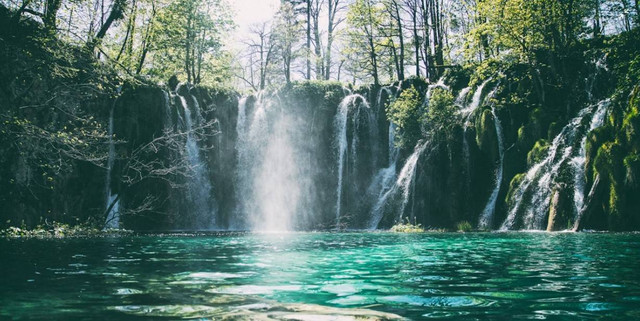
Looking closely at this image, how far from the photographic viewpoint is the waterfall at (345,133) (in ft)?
96.0

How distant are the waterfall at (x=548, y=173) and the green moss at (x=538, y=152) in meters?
0.16

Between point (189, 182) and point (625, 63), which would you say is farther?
point (189, 182)

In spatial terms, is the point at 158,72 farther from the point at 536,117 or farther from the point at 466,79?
the point at 536,117

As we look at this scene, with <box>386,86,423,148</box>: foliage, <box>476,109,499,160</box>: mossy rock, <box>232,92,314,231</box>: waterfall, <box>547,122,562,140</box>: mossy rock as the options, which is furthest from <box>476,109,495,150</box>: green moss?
<box>232,92,314,231</box>: waterfall

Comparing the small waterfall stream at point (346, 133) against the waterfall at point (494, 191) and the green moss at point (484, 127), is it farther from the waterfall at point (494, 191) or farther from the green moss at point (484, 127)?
the waterfall at point (494, 191)

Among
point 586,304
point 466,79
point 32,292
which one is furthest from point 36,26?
point 466,79

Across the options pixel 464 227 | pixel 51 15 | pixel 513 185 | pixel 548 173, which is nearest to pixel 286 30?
pixel 464 227

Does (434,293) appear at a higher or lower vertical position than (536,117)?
lower

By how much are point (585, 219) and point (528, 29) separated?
1133cm

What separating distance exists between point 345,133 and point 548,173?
1369cm

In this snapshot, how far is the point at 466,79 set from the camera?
29719mm

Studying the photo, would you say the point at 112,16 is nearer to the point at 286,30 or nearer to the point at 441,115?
the point at 441,115

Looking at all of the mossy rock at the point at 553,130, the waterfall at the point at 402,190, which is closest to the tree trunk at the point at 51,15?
the waterfall at the point at 402,190

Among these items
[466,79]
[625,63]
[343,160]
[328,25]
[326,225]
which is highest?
[328,25]
